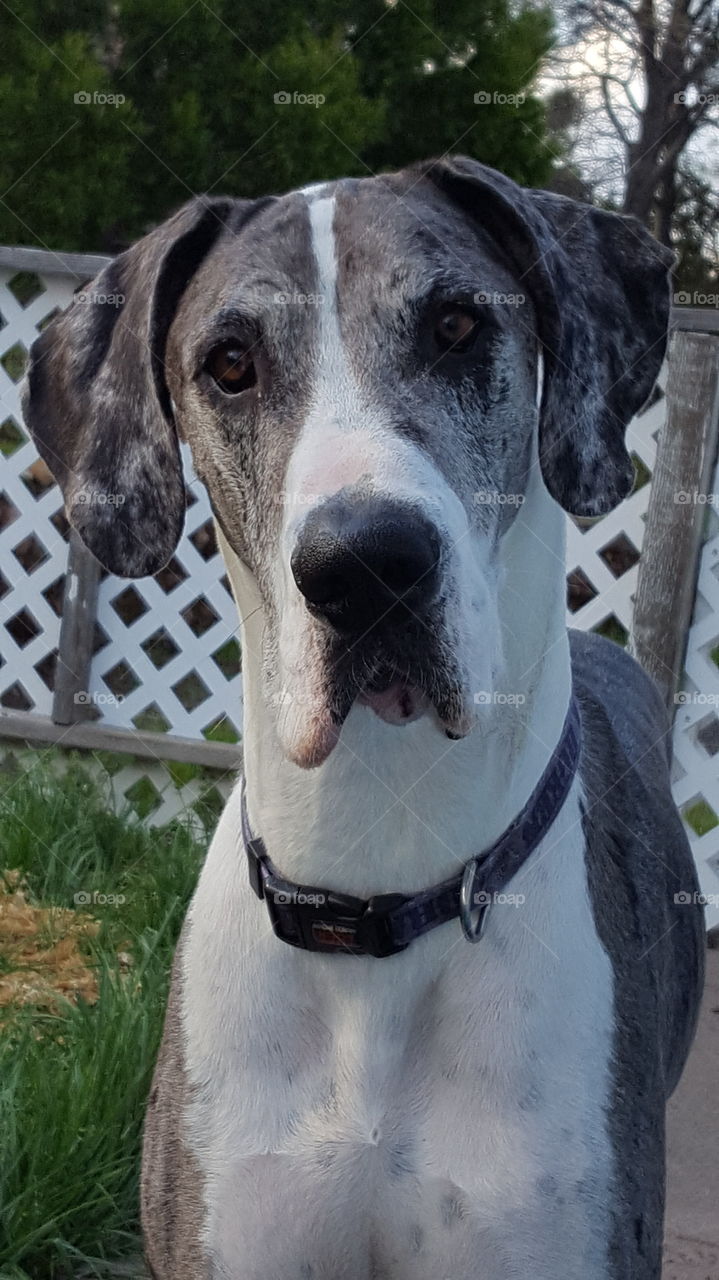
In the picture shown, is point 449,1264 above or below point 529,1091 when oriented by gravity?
below

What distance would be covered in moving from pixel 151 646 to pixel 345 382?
395 centimetres

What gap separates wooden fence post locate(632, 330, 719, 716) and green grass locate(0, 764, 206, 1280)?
5.69 feet

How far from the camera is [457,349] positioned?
1942 millimetres

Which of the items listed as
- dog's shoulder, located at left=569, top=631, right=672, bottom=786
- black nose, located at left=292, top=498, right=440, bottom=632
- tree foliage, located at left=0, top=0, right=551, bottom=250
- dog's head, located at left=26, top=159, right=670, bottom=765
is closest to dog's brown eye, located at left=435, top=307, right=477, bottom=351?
dog's head, located at left=26, top=159, right=670, bottom=765

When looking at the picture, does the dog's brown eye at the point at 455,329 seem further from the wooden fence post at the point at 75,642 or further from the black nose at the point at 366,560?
the wooden fence post at the point at 75,642

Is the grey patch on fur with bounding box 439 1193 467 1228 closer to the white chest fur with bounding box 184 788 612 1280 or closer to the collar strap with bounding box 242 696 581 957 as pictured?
the white chest fur with bounding box 184 788 612 1280

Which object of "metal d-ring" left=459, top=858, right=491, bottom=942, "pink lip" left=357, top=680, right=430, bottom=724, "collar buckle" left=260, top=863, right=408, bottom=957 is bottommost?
"collar buckle" left=260, top=863, right=408, bottom=957

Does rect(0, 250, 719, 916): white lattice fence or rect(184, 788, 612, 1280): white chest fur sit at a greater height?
rect(184, 788, 612, 1280): white chest fur

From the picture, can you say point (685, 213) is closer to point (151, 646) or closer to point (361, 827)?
point (151, 646)

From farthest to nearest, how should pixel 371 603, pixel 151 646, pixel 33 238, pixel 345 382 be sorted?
1. pixel 33 238
2. pixel 151 646
3. pixel 345 382
4. pixel 371 603

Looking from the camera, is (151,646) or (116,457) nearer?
(116,457)

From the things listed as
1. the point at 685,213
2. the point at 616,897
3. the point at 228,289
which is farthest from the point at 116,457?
the point at 685,213

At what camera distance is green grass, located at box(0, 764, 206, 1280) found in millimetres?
2734

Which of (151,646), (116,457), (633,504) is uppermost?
(116,457)
